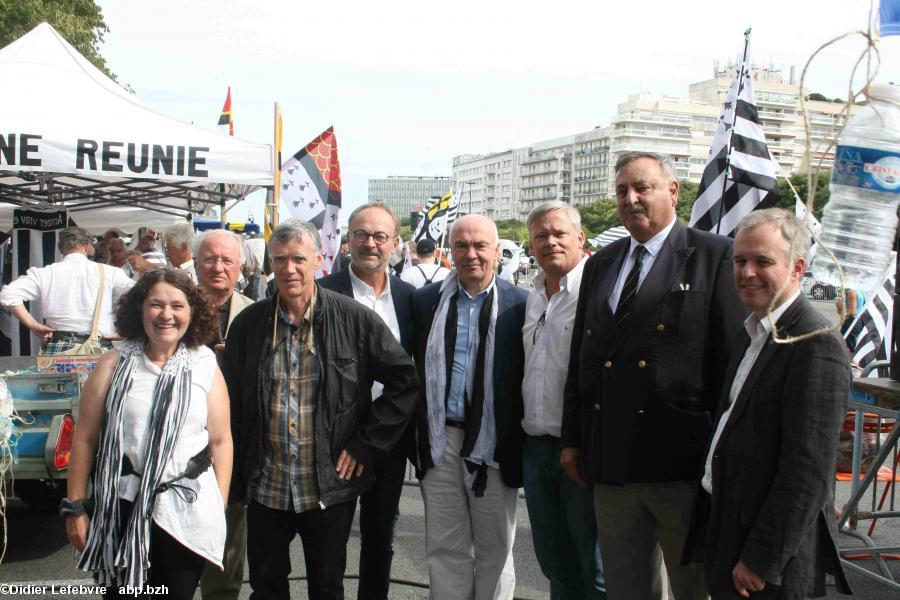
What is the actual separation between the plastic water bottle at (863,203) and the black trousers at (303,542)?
7.15 ft

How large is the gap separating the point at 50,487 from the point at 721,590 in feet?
14.3

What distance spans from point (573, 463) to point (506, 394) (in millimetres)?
461

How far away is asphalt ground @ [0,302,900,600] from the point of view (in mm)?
4512

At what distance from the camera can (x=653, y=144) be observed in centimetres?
14600

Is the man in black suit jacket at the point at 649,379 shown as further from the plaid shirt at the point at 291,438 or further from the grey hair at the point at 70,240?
the grey hair at the point at 70,240

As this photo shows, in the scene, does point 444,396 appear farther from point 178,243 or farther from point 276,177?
Answer: point 276,177

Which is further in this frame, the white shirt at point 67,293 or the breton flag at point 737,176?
the white shirt at point 67,293

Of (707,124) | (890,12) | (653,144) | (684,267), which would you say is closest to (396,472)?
(684,267)

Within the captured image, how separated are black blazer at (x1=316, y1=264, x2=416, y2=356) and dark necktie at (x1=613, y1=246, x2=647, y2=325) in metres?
1.17

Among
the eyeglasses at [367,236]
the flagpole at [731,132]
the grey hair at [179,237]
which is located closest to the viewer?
the eyeglasses at [367,236]

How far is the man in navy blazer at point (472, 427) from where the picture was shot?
354 cm

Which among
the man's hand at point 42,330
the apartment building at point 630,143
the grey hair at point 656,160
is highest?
the apartment building at point 630,143

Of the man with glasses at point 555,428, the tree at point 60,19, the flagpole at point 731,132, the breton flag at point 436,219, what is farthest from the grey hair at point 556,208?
the tree at point 60,19

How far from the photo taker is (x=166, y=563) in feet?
9.28
